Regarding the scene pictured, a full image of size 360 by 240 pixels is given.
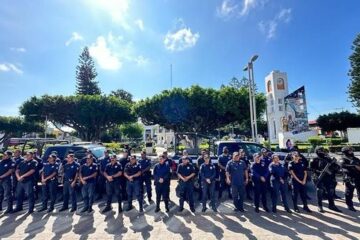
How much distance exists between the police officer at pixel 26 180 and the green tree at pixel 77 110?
2896 cm

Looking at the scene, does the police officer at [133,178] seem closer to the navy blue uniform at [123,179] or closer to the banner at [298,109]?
the navy blue uniform at [123,179]

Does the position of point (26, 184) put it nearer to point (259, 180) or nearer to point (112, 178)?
point (112, 178)

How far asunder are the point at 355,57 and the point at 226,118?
1691 cm

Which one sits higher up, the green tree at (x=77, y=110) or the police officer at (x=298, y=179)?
the green tree at (x=77, y=110)

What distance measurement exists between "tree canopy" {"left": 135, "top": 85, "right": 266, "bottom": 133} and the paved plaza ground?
1874cm

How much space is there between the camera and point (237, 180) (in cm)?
798

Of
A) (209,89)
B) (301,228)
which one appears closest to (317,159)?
(301,228)

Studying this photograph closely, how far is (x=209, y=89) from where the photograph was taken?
27.2m

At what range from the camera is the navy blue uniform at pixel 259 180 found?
800 cm

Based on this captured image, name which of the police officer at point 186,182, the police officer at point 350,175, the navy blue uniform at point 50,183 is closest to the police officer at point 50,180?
the navy blue uniform at point 50,183

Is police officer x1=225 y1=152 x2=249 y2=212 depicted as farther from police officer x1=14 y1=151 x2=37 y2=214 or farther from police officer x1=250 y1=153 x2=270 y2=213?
police officer x1=14 y1=151 x2=37 y2=214

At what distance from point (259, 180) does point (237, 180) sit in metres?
0.67

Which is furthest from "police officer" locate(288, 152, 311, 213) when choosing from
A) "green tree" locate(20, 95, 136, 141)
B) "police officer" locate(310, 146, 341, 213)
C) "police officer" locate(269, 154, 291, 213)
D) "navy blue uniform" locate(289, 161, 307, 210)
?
"green tree" locate(20, 95, 136, 141)

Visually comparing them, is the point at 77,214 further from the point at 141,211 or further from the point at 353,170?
the point at 353,170
